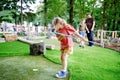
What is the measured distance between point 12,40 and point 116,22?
19677 mm

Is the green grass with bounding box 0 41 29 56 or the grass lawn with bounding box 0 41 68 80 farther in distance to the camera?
the green grass with bounding box 0 41 29 56

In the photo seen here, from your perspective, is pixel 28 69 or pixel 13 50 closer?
pixel 28 69

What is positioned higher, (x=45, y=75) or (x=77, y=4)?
(x=77, y=4)

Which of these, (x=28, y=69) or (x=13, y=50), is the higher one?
(x=13, y=50)

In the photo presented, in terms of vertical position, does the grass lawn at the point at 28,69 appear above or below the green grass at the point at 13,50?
below

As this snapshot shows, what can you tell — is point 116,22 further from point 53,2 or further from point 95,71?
point 95,71

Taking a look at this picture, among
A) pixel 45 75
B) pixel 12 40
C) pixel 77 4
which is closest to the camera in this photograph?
pixel 45 75

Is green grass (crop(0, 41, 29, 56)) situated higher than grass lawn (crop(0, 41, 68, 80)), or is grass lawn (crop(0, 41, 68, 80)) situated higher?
green grass (crop(0, 41, 29, 56))

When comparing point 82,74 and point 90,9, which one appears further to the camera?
point 90,9

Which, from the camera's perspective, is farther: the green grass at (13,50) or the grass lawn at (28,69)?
the green grass at (13,50)

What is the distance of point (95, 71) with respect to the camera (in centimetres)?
539

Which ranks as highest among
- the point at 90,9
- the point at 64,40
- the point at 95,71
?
the point at 90,9

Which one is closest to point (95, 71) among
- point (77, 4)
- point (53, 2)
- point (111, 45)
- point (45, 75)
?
point (45, 75)

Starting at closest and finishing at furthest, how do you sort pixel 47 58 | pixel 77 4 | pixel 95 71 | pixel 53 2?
pixel 95 71 → pixel 47 58 → pixel 53 2 → pixel 77 4
